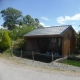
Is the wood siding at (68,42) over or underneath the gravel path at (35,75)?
over

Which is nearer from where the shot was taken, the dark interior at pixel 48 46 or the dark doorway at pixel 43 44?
the dark interior at pixel 48 46

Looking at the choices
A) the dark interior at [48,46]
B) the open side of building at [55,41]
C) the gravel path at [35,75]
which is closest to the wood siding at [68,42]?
the open side of building at [55,41]

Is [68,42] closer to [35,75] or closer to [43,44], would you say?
[43,44]

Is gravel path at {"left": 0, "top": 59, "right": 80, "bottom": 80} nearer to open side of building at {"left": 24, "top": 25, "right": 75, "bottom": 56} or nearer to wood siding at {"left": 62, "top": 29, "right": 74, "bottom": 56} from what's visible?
wood siding at {"left": 62, "top": 29, "right": 74, "bottom": 56}

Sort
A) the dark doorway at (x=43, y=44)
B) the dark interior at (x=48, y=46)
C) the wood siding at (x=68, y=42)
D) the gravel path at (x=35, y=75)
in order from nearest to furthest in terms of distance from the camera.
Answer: the gravel path at (x=35, y=75) < the wood siding at (x=68, y=42) < the dark interior at (x=48, y=46) < the dark doorway at (x=43, y=44)

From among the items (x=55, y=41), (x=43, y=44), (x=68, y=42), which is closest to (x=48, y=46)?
(x=43, y=44)

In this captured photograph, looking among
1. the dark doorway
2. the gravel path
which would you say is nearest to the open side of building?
the dark doorway

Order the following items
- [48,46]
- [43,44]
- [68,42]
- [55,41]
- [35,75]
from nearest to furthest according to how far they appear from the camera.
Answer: [35,75], [68,42], [55,41], [48,46], [43,44]

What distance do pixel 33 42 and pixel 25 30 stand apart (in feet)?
26.8

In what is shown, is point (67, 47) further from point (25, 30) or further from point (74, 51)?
point (25, 30)

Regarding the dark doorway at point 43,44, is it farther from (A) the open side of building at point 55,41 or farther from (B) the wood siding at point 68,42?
(B) the wood siding at point 68,42

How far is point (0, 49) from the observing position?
816 inches

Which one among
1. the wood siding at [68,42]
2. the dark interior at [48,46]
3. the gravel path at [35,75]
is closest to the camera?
the gravel path at [35,75]

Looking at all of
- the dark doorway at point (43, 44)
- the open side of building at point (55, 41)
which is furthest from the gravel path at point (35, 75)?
the dark doorway at point (43, 44)
